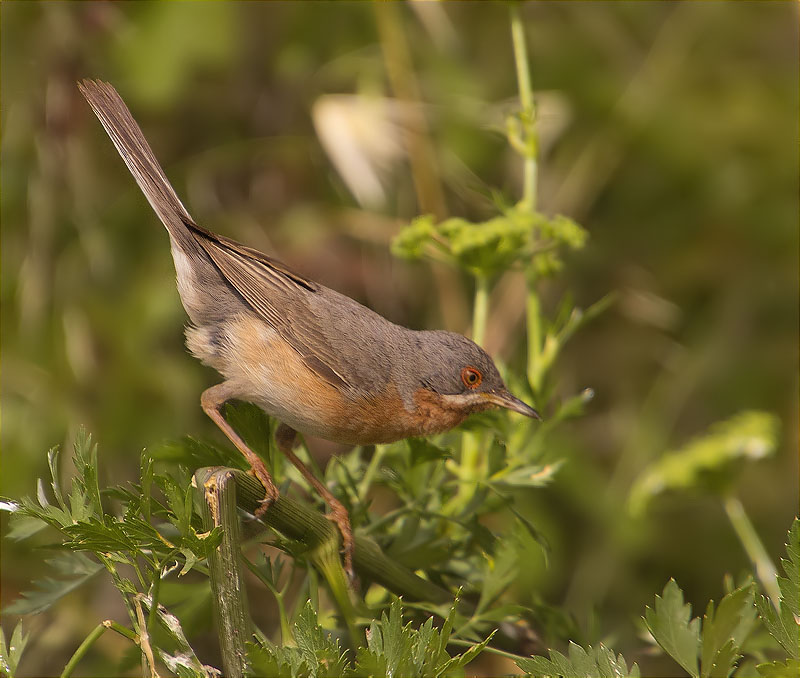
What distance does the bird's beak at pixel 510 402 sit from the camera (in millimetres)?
2546

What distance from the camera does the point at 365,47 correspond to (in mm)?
5414

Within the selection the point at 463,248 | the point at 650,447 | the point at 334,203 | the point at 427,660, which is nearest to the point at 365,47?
the point at 334,203

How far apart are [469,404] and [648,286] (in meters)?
3.08

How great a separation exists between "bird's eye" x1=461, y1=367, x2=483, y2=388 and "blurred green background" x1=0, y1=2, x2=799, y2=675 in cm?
196

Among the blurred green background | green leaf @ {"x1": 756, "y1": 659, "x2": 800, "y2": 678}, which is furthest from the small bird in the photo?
the blurred green background

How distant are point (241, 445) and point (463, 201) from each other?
124 inches

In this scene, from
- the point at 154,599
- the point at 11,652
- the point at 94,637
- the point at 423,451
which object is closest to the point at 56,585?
the point at 11,652

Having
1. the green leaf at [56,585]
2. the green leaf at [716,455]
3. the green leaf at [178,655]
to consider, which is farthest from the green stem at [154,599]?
the green leaf at [716,455]

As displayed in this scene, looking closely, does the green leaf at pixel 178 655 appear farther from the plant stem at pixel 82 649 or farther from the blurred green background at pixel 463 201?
the blurred green background at pixel 463 201

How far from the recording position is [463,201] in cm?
540

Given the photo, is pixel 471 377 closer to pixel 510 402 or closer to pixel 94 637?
pixel 510 402

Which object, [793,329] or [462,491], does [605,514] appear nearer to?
[793,329]

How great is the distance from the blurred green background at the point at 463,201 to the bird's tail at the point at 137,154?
1.68m

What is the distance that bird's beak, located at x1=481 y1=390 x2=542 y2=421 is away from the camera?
255cm
